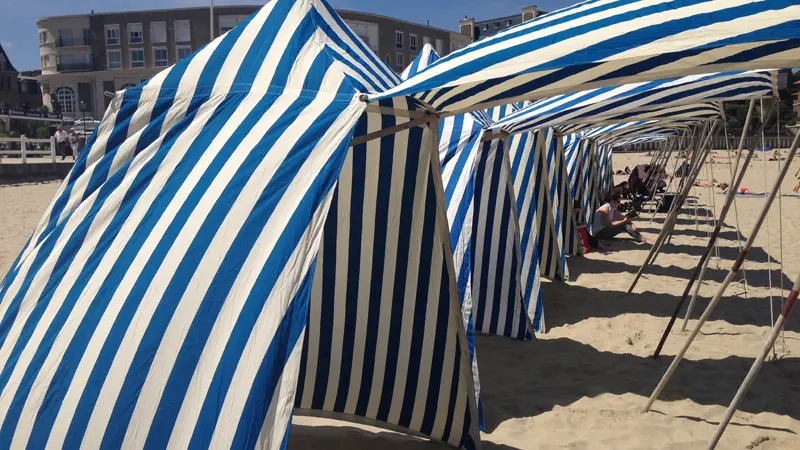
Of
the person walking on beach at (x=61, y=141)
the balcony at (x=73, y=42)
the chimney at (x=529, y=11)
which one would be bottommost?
the person walking on beach at (x=61, y=141)

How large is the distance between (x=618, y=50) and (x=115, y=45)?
2088 inches

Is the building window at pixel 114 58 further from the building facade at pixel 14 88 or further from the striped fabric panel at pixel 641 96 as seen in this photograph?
the striped fabric panel at pixel 641 96

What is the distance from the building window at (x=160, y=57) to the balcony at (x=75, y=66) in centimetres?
493

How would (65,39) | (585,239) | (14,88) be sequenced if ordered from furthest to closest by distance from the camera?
(14,88)
(65,39)
(585,239)

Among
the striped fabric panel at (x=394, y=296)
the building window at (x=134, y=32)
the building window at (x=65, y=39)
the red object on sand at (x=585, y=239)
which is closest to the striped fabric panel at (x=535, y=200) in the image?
the red object on sand at (x=585, y=239)

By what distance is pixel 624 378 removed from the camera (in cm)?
368

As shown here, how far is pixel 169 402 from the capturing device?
74.0 inches

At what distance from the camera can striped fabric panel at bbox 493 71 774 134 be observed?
13.0ft

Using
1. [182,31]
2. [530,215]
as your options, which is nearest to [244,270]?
[530,215]

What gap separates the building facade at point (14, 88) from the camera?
5097cm

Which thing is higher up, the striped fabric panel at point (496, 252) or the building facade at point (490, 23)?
the building facade at point (490, 23)

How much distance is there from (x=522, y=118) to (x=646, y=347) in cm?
164

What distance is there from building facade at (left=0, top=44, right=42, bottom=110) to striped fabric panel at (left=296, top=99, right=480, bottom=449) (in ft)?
178

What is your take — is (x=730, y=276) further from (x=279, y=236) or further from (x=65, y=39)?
(x=65, y=39)
